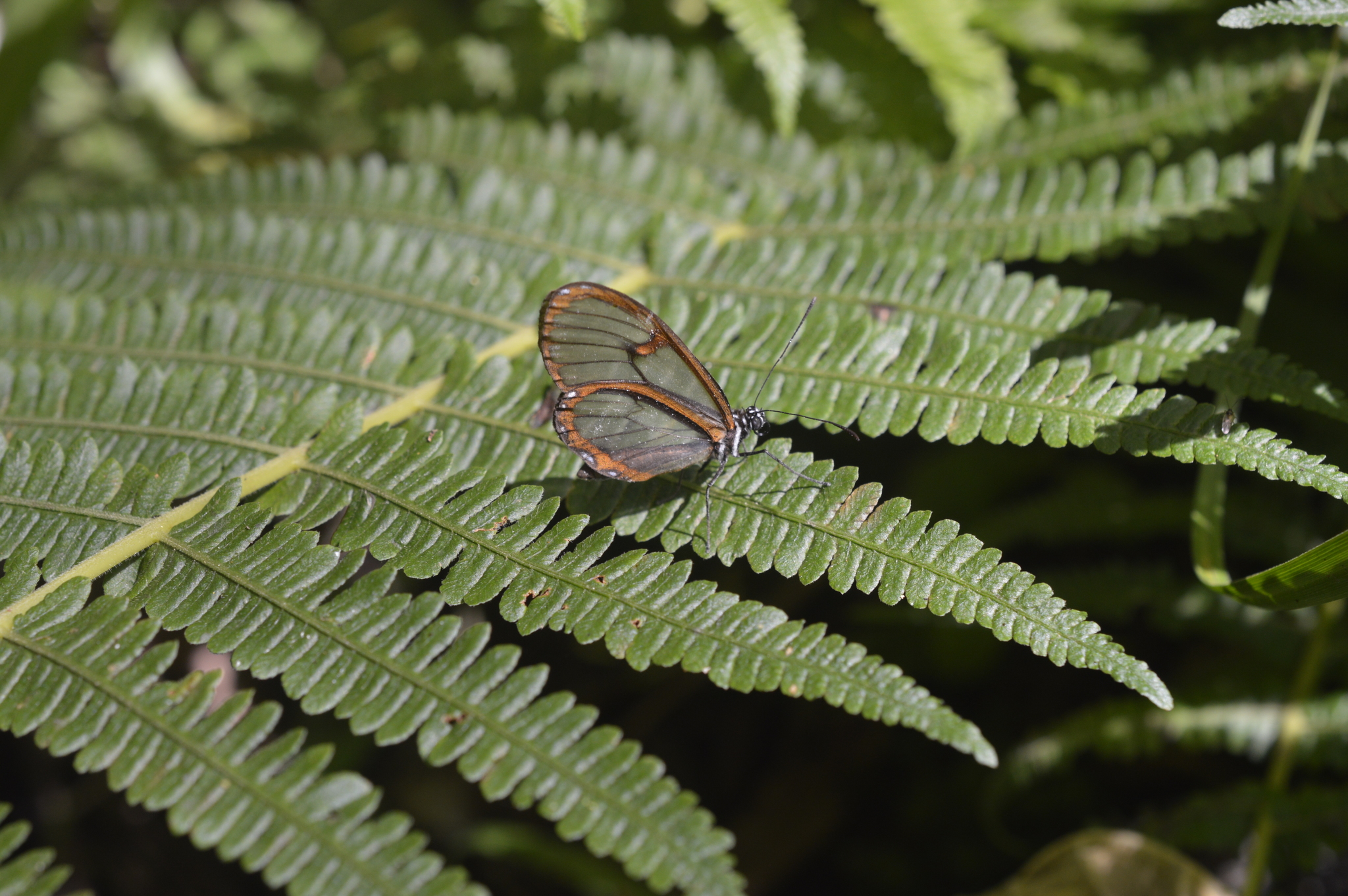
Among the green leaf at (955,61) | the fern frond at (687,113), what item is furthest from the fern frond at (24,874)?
the green leaf at (955,61)

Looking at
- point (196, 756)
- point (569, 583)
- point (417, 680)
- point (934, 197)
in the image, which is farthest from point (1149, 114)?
point (196, 756)

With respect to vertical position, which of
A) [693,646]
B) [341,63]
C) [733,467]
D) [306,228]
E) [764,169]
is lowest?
[693,646]

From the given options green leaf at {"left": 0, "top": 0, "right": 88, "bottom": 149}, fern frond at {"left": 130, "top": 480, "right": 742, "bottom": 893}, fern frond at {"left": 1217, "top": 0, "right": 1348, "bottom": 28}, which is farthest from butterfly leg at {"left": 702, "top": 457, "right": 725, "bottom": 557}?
green leaf at {"left": 0, "top": 0, "right": 88, "bottom": 149}

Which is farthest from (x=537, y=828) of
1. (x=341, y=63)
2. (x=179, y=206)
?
(x=341, y=63)

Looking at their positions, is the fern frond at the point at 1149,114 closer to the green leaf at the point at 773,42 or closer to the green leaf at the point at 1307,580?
the green leaf at the point at 773,42

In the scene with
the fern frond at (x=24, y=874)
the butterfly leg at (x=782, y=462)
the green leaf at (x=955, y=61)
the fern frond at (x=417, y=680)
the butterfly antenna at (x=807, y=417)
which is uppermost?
the green leaf at (x=955, y=61)

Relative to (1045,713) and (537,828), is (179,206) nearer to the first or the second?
(537,828)
